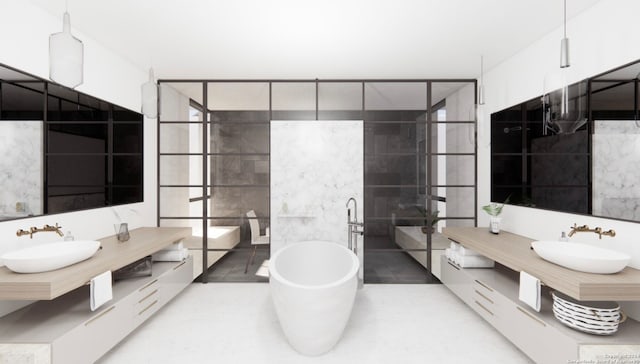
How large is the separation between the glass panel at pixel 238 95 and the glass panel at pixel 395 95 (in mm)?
1516

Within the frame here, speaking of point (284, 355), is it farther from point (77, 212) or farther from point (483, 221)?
point (483, 221)

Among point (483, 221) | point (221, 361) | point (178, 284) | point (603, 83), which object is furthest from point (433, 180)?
point (178, 284)

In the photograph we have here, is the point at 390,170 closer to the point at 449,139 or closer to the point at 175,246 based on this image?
the point at 449,139

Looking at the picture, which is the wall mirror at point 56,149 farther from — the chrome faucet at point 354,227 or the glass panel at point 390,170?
the glass panel at point 390,170

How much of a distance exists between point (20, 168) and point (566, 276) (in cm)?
400

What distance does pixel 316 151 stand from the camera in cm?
403

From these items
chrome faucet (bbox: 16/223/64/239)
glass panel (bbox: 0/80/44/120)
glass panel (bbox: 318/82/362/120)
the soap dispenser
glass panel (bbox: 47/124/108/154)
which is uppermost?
glass panel (bbox: 318/82/362/120)

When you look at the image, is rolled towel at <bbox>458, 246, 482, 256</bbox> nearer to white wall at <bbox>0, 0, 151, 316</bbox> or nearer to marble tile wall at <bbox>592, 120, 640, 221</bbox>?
marble tile wall at <bbox>592, 120, 640, 221</bbox>

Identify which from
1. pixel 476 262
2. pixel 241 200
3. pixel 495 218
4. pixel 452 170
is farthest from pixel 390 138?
pixel 241 200

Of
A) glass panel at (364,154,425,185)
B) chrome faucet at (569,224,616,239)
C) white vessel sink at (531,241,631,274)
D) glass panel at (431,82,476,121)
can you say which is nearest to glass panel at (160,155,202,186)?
glass panel at (364,154,425,185)

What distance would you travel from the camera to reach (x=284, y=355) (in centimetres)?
241

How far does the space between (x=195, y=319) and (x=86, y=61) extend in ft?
9.51

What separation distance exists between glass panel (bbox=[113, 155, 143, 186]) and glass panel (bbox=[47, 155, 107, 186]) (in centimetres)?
19

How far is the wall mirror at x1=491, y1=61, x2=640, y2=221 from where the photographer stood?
6.68 feet
